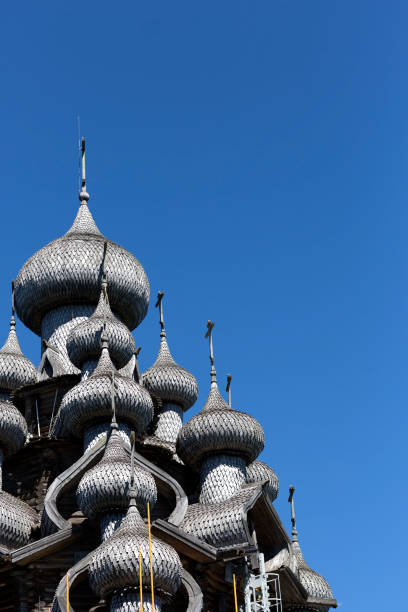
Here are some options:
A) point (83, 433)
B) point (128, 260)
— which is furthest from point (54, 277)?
point (83, 433)

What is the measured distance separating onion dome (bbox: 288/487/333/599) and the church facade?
1.7 inches

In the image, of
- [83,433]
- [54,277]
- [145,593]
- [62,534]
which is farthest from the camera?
[54,277]

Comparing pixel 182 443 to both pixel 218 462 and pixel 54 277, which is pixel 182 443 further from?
pixel 54 277

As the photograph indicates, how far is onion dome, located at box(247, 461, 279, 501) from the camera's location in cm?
2670

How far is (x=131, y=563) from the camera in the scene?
766 inches

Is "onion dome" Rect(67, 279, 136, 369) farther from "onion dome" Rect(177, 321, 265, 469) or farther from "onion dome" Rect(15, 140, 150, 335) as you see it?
"onion dome" Rect(177, 321, 265, 469)

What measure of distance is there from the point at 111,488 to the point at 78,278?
28.6 ft

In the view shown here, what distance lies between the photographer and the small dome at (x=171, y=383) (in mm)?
28812

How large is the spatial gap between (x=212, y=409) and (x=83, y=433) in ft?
8.81

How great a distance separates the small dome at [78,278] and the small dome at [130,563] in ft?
32.3

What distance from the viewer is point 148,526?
20.2 m

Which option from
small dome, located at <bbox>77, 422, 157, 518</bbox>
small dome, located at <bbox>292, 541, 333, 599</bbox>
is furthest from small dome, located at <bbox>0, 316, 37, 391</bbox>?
small dome, located at <bbox>292, 541, 333, 599</bbox>

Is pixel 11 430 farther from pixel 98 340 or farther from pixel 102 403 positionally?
pixel 98 340

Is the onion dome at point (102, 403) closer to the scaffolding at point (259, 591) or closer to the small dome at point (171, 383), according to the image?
the scaffolding at point (259, 591)
